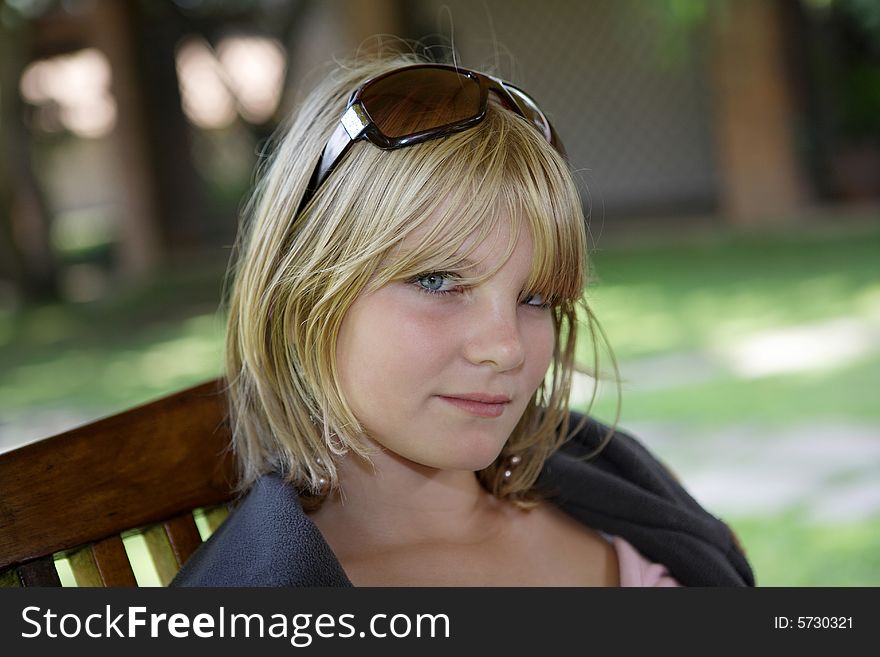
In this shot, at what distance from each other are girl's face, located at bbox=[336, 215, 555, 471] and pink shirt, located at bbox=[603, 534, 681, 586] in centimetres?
38

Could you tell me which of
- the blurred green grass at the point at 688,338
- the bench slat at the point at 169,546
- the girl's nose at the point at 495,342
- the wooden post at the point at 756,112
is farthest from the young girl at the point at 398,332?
the wooden post at the point at 756,112

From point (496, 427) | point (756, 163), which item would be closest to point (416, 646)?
point (496, 427)

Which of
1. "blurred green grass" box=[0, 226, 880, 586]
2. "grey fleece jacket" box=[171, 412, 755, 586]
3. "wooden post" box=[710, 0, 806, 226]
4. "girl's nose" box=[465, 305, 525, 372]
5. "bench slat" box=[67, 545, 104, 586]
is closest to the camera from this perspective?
"girl's nose" box=[465, 305, 525, 372]

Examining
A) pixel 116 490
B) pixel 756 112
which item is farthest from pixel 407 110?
pixel 756 112

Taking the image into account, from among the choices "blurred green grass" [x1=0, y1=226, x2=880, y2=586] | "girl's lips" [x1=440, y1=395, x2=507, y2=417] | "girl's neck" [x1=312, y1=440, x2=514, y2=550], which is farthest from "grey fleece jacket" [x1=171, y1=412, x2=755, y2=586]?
"blurred green grass" [x1=0, y1=226, x2=880, y2=586]

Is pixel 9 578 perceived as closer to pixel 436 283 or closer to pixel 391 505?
pixel 391 505

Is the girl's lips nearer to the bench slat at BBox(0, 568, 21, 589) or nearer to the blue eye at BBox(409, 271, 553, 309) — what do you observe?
the blue eye at BBox(409, 271, 553, 309)

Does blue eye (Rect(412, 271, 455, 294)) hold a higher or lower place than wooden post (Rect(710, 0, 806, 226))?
lower

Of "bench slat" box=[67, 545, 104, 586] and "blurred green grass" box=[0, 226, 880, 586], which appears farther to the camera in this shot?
"blurred green grass" box=[0, 226, 880, 586]

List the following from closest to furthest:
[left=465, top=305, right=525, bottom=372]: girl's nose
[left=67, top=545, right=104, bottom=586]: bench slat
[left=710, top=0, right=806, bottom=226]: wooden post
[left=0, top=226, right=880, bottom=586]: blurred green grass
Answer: [left=465, top=305, right=525, bottom=372]: girl's nose → [left=67, top=545, right=104, bottom=586]: bench slat → [left=0, top=226, right=880, bottom=586]: blurred green grass → [left=710, top=0, right=806, bottom=226]: wooden post

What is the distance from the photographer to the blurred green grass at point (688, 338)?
3.43m

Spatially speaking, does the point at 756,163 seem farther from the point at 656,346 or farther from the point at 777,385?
the point at 777,385

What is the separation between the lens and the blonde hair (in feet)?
4.05

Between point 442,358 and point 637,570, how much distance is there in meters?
0.51
